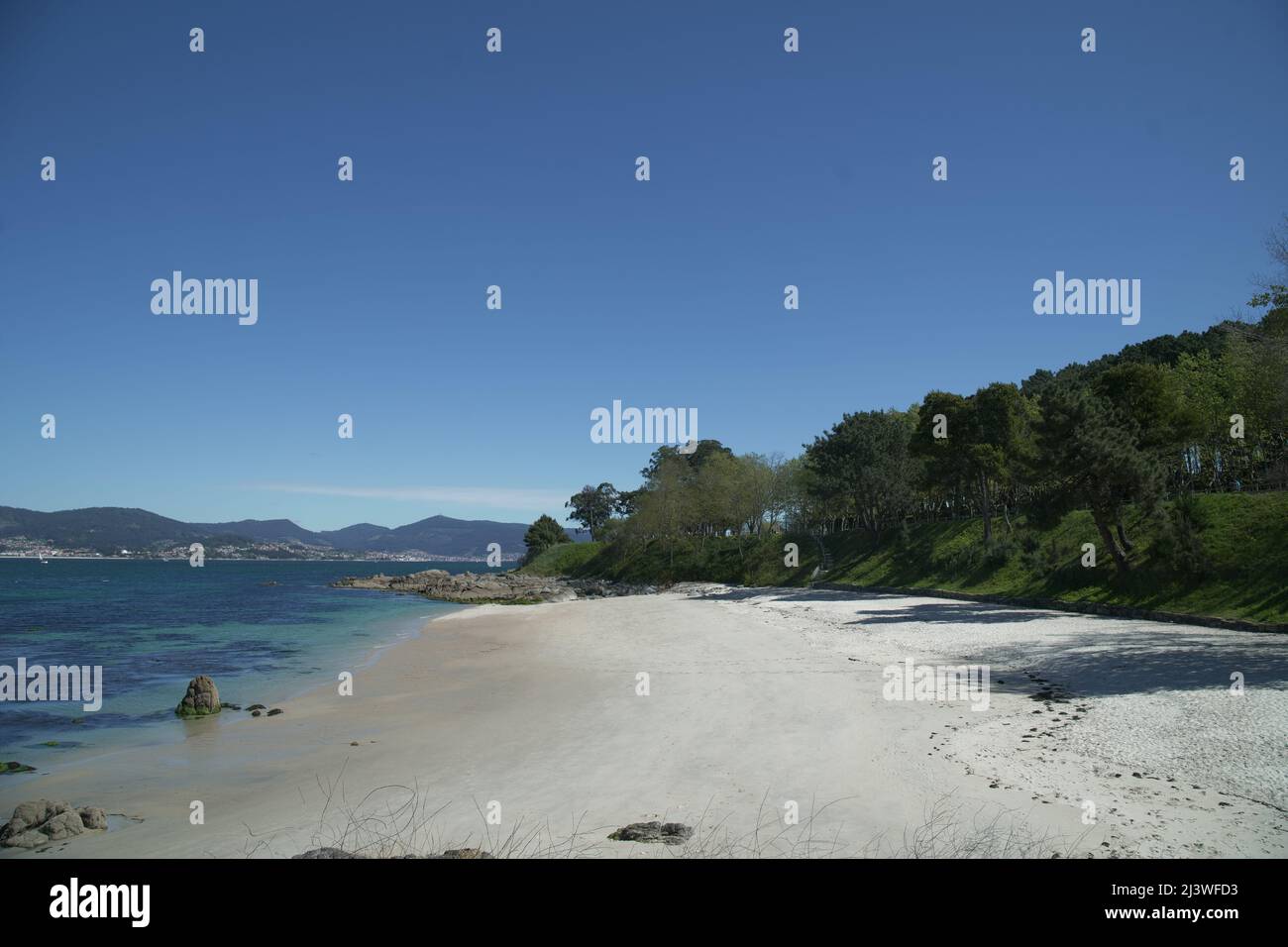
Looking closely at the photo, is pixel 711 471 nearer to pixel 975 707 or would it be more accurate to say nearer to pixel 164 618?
pixel 164 618

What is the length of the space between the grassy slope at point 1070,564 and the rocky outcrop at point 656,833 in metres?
25.4

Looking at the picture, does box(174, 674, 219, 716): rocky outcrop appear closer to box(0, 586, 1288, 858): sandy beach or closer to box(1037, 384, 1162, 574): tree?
box(0, 586, 1288, 858): sandy beach

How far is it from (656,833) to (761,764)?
442cm

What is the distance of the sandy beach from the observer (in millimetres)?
9375

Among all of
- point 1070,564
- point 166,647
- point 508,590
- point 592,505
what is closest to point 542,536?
point 592,505

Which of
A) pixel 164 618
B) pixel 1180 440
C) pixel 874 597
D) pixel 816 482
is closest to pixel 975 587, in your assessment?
pixel 874 597

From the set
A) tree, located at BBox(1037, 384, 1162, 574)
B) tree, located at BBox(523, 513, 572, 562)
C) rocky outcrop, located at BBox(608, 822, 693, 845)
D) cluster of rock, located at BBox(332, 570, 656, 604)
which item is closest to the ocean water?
cluster of rock, located at BBox(332, 570, 656, 604)

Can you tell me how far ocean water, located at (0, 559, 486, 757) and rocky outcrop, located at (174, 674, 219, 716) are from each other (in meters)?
0.39

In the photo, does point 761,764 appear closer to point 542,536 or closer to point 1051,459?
point 1051,459

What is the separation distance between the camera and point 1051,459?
35.6m

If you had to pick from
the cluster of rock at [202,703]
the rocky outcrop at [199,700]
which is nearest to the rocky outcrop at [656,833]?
the cluster of rock at [202,703]

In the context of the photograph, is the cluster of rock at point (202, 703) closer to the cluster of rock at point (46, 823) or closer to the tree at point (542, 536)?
the cluster of rock at point (46, 823)

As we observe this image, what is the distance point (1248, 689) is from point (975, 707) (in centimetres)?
557
